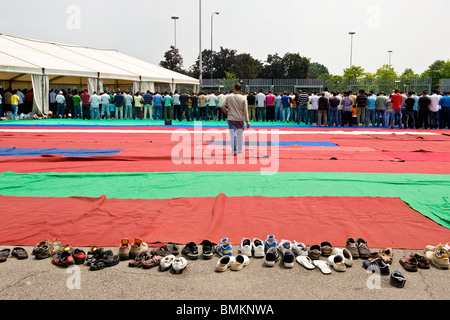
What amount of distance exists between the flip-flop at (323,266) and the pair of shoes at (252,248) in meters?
0.55

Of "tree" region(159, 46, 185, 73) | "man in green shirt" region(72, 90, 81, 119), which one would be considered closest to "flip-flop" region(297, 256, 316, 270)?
"man in green shirt" region(72, 90, 81, 119)

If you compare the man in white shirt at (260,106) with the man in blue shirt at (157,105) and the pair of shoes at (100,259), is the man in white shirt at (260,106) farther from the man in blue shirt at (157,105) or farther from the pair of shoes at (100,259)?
the pair of shoes at (100,259)

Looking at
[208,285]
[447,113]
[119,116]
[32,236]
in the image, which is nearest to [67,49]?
[119,116]

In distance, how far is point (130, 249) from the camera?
4.09 m

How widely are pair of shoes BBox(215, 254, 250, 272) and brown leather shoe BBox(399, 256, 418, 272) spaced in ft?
4.75

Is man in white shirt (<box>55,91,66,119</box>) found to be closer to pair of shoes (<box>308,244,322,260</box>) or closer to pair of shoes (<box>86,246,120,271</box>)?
pair of shoes (<box>86,246,120,271</box>)

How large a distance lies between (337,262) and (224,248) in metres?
1.10

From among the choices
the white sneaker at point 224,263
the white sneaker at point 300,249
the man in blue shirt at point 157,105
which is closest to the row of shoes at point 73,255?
the white sneaker at point 224,263

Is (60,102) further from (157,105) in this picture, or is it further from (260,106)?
(260,106)

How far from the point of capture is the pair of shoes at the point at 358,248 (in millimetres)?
4023

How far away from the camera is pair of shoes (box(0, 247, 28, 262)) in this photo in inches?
157

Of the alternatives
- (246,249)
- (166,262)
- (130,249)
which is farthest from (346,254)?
(130,249)

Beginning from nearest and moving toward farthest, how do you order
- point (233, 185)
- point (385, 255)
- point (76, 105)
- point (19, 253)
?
point (385, 255), point (19, 253), point (233, 185), point (76, 105)
